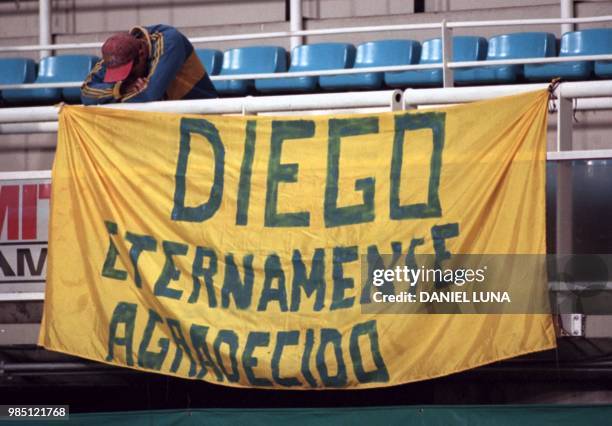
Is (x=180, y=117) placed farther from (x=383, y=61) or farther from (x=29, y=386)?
(x=383, y=61)

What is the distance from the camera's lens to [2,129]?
6668mm

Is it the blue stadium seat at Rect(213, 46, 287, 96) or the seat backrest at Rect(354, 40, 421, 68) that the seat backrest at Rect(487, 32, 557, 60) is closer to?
the seat backrest at Rect(354, 40, 421, 68)

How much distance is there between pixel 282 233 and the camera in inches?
232

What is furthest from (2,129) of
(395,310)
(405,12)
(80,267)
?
(405,12)

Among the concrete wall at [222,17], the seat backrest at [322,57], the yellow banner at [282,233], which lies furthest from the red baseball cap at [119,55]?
the seat backrest at [322,57]

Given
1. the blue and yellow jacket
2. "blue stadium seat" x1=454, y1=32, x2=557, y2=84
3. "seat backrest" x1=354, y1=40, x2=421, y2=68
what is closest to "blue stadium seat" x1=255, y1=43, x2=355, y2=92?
"seat backrest" x1=354, y1=40, x2=421, y2=68

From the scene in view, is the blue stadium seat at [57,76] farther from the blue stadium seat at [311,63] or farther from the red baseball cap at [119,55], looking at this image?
the red baseball cap at [119,55]

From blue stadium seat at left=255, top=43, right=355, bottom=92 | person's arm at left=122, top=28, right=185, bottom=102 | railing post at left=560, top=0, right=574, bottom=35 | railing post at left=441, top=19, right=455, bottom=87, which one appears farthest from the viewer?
blue stadium seat at left=255, top=43, right=355, bottom=92

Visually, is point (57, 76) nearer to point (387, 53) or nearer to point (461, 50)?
point (387, 53)

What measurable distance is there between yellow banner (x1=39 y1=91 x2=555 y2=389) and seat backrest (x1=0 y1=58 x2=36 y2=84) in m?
5.18

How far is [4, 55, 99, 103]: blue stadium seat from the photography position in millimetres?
10852

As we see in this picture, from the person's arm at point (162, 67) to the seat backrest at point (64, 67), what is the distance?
178 inches

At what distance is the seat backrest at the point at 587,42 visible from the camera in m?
9.34
